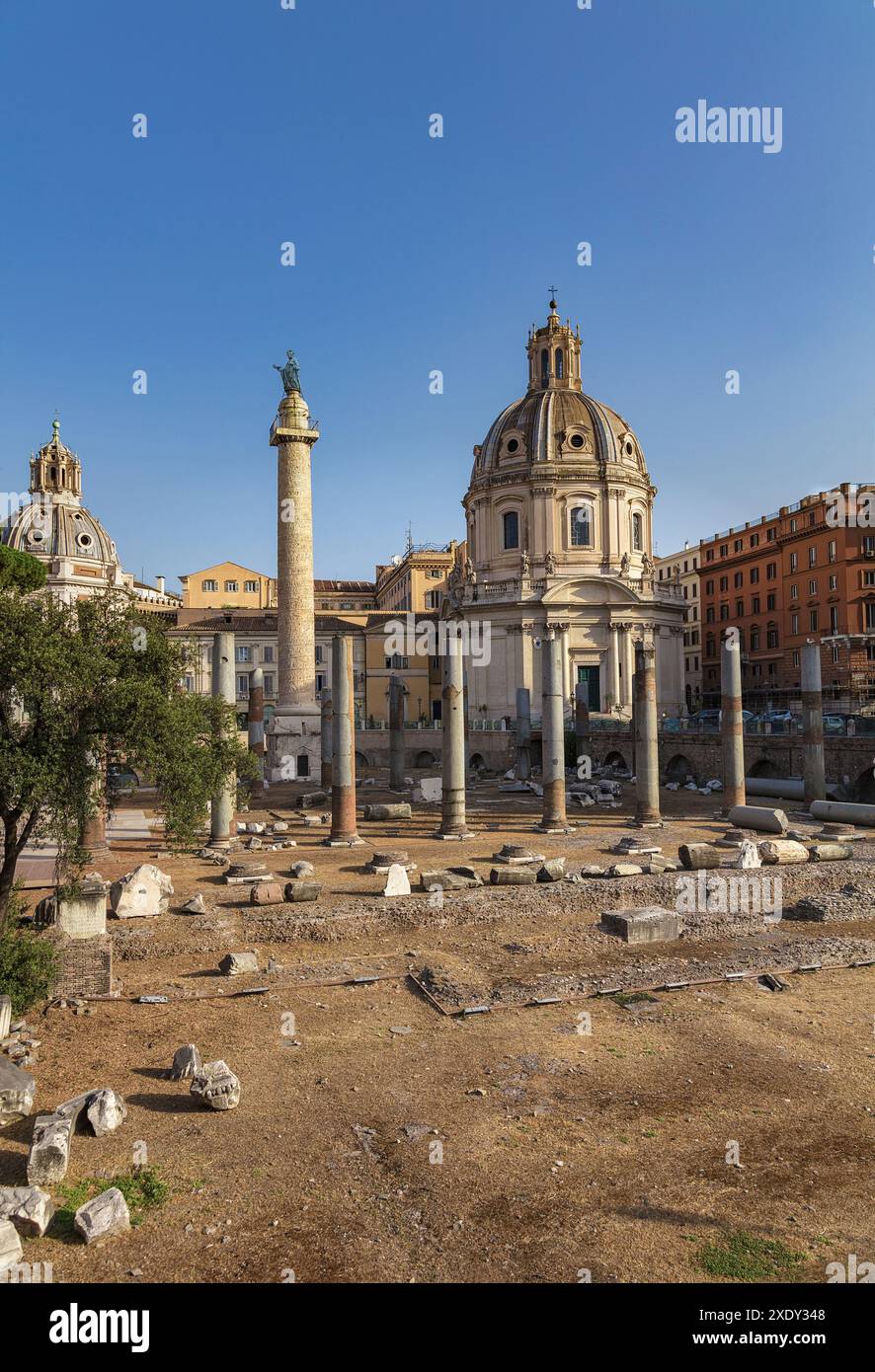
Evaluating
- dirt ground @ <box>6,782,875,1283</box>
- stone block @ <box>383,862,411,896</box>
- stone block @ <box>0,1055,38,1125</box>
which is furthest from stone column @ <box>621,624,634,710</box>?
stone block @ <box>0,1055,38,1125</box>

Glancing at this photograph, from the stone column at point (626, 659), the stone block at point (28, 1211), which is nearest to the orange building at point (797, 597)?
the stone column at point (626, 659)

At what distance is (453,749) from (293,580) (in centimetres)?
1843

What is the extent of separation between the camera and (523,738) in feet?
137

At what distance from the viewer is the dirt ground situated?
666cm

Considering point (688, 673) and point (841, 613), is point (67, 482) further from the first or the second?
point (841, 613)

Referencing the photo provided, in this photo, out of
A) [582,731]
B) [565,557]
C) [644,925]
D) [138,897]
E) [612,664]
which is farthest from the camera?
[565,557]

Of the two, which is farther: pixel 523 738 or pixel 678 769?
pixel 523 738

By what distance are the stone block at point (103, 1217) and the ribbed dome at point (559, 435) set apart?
50.2m

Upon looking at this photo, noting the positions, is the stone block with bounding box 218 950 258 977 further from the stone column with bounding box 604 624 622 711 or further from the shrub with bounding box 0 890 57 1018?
the stone column with bounding box 604 624 622 711

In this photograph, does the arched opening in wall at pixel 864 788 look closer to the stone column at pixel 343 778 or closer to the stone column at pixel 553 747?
A: the stone column at pixel 553 747

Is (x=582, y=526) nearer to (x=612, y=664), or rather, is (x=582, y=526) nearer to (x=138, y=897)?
(x=612, y=664)

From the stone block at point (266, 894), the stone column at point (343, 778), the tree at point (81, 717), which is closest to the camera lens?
the tree at point (81, 717)

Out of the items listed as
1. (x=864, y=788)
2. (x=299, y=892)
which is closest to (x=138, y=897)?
(x=299, y=892)

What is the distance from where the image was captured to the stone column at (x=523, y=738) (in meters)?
41.2
